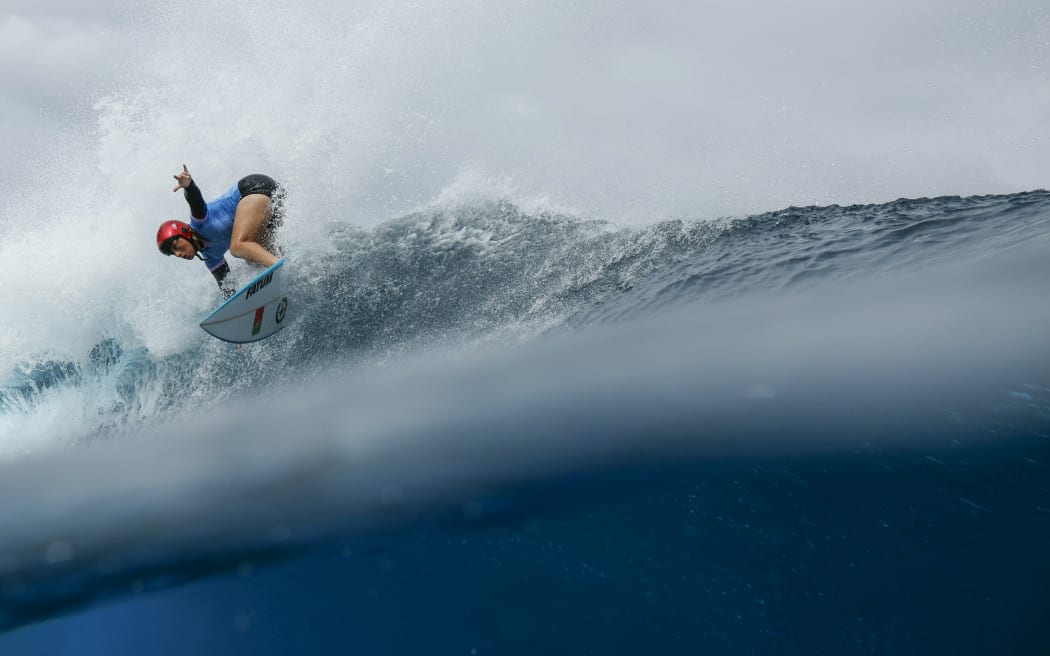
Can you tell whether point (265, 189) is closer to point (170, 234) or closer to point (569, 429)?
point (170, 234)

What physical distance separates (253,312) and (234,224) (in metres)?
1.17

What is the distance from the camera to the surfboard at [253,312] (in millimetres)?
6750

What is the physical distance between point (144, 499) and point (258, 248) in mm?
3921

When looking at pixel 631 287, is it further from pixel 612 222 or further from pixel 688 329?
pixel 612 222

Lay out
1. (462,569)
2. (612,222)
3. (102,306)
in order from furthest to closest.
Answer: (102,306) < (612,222) < (462,569)

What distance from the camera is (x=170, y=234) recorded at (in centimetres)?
666

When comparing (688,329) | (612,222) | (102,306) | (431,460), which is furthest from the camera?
(102,306)

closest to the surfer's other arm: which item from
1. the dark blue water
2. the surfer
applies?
the surfer

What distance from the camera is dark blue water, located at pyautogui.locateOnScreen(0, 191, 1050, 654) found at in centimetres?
320

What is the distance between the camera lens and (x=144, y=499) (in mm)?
4113

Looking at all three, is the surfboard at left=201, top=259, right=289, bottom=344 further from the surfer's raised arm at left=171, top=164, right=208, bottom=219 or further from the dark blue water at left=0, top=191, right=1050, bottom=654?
the dark blue water at left=0, top=191, right=1050, bottom=654

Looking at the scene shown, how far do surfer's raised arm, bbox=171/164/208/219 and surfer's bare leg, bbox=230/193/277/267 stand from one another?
1.21 ft

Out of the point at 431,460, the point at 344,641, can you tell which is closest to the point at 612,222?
the point at 431,460

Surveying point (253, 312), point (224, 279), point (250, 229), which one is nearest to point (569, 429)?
point (253, 312)
